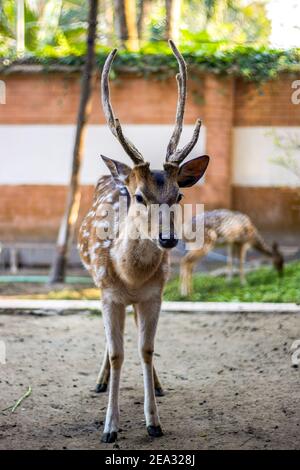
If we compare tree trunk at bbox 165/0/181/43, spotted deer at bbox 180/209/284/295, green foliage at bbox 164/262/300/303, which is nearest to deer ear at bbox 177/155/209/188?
green foliage at bbox 164/262/300/303

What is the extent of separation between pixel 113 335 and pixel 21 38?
863 centimetres

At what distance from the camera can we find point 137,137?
1043 centimetres

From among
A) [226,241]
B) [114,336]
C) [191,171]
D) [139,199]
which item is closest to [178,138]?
[191,171]

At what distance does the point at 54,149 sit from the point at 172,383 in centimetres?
654

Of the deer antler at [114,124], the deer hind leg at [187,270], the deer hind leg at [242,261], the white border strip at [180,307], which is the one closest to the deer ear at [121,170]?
the deer antler at [114,124]

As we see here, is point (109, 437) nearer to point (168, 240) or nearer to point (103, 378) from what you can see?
point (103, 378)

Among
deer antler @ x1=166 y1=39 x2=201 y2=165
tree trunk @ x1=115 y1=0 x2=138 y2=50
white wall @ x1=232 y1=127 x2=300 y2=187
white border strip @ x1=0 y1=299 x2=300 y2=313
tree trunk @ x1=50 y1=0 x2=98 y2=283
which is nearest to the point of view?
deer antler @ x1=166 y1=39 x2=201 y2=165

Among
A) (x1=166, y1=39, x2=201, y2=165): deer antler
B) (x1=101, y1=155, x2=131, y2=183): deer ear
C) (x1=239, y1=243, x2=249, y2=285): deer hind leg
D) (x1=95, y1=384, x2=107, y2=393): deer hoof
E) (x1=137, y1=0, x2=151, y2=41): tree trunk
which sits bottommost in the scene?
(x1=95, y1=384, x2=107, y2=393): deer hoof

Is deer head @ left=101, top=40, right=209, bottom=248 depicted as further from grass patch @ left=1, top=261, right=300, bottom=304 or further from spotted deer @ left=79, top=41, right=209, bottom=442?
grass patch @ left=1, top=261, right=300, bottom=304

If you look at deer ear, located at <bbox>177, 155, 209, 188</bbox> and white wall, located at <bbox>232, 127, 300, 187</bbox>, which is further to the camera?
white wall, located at <bbox>232, 127, 300, 187</bbox>

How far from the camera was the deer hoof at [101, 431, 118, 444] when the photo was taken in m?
3.68

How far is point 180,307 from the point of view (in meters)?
6.77

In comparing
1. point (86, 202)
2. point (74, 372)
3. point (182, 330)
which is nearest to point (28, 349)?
point (74, 372)

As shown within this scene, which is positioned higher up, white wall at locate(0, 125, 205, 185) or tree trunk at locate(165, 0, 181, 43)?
tree trunk at locate(165, 0, 181, 43)
